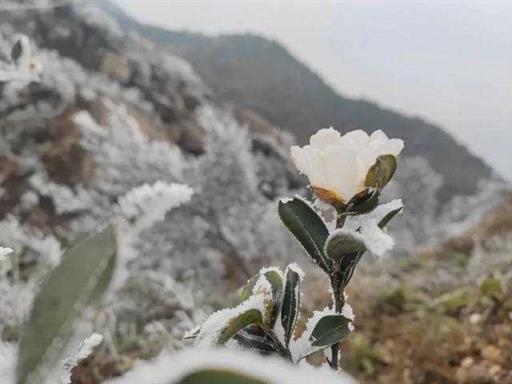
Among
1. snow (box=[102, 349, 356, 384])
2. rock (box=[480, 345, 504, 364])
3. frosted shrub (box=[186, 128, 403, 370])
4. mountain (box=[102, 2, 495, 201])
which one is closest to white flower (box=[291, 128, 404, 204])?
frosted shrub (box=[186, 128, 403, 370])

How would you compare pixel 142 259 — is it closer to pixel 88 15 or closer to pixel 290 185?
pixel 290 185

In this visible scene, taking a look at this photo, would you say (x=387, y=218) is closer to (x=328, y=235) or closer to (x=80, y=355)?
(x=328, y=235)

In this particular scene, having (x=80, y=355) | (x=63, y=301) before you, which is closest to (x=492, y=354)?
(x=80, y=355)

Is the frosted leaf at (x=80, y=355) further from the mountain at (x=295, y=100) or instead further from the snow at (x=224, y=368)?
the mountain at (x=295, y=100)

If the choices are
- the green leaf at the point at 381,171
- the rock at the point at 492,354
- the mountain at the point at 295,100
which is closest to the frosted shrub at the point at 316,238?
the green leaf at the point at 381,171

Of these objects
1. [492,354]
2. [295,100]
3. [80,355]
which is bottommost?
[492,354]

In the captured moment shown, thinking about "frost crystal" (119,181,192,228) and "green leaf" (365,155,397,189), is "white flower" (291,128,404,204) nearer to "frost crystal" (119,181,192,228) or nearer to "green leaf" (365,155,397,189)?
"green leaf" (365,155,397,189)
